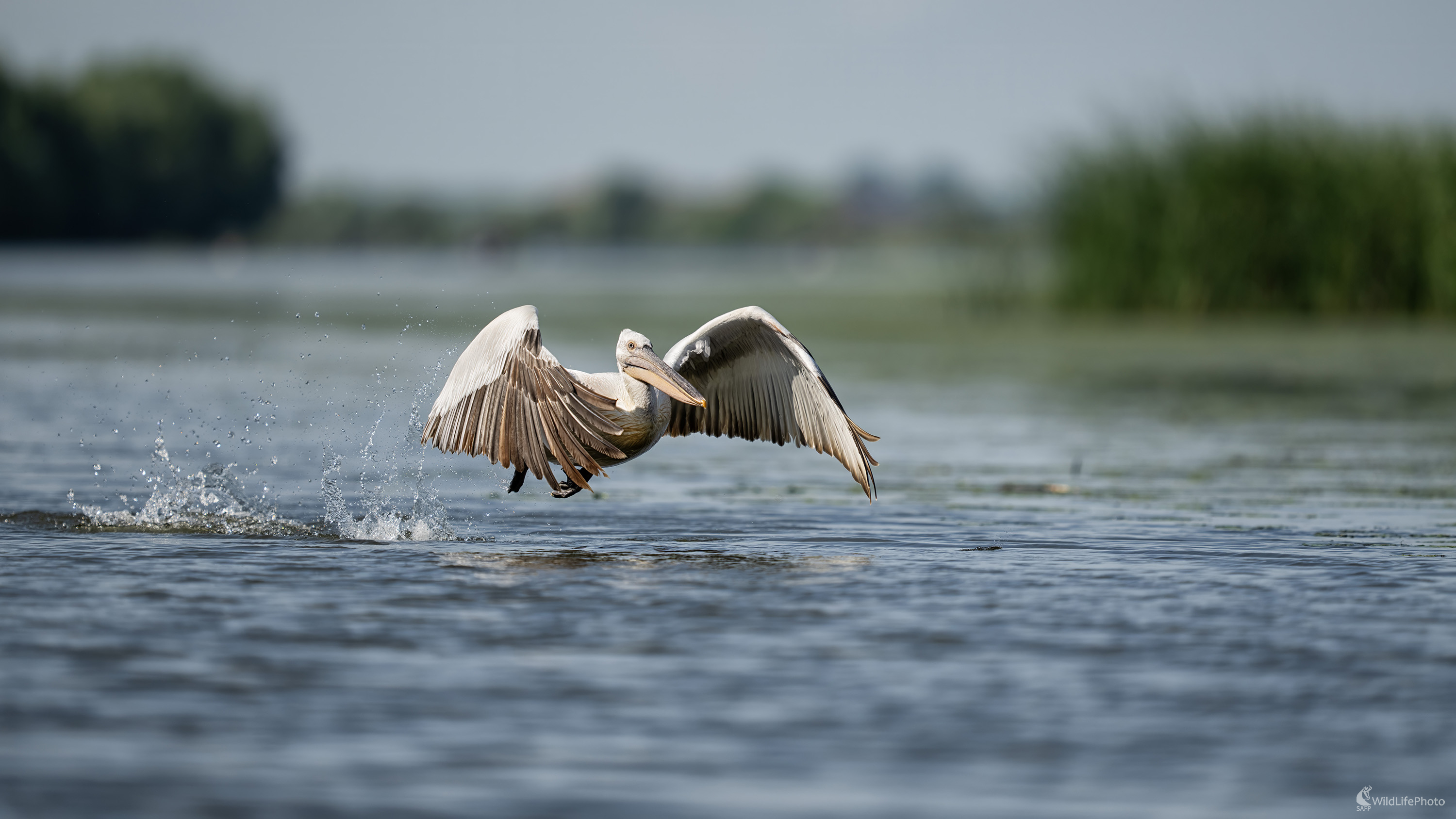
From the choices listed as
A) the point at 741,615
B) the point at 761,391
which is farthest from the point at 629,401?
the point at 741,615

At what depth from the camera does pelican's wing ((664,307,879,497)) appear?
9.57m

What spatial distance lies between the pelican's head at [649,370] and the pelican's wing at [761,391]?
1.17 feet

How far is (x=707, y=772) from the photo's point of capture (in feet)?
16.0

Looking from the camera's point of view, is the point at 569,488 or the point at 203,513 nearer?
the point at 203,513

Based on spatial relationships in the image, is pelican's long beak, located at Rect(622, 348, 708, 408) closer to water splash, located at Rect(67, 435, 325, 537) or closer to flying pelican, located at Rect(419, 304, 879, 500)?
flying pelican, located at Rect(419, 304, 879, 500)

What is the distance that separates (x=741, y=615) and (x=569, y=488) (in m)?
3.05

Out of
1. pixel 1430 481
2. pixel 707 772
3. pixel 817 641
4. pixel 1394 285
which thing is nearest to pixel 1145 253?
pixel 1394 285

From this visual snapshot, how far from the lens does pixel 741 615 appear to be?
22.9 feet

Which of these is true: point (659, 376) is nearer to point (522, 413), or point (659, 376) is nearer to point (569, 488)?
point (522, 413)

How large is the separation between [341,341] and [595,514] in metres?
15.1

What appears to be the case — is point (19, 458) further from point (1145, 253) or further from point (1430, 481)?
point (1145, 253)

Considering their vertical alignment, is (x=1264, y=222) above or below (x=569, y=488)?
above

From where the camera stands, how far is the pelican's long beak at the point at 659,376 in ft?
28.9

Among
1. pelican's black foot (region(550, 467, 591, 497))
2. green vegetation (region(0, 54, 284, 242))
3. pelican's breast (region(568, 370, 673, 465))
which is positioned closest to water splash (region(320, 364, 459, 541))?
pelican's black foot (region(550, 467, 591, 497))
